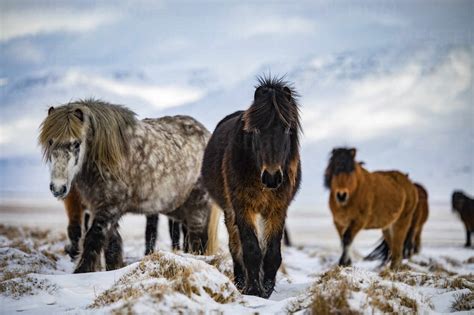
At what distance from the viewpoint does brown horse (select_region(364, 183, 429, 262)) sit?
40.8ft

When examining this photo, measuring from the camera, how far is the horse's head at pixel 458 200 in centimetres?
2206

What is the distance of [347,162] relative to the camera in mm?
10414

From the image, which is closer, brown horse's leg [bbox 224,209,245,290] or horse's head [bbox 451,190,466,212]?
brown horse's leg [bbox 224,209,245,290]

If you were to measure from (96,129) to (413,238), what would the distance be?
9.79 meters

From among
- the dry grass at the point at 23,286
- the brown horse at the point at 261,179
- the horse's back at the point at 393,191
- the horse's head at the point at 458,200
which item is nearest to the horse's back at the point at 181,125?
the brown horse at the point at 261,179

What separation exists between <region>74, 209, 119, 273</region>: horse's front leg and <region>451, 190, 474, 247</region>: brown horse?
18436mm

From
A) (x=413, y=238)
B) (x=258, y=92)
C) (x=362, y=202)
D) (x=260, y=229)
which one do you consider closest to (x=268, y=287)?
(x=260, y=229)

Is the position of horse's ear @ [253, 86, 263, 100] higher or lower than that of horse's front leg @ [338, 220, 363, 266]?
higher

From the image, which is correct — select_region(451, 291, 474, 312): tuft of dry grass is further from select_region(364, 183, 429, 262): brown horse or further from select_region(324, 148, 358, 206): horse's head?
select_region(364, 183, 429, 262): brown horse

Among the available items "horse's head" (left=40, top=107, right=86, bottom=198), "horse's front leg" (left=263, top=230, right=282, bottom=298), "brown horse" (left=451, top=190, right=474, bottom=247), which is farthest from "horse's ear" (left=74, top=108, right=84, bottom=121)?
"brown horse" (left=451, top=190, right=474, bottom=247)

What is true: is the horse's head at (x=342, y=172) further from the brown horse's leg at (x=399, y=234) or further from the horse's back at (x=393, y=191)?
the brown horse's leg at (x=399, y=234)

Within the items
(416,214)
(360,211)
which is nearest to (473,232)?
(416,214)

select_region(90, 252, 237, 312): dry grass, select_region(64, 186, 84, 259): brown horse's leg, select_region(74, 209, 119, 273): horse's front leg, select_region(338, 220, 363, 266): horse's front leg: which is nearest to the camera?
select_region(90, 252, 237, 312): dry grass

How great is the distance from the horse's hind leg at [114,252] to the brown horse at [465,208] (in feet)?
58.9
